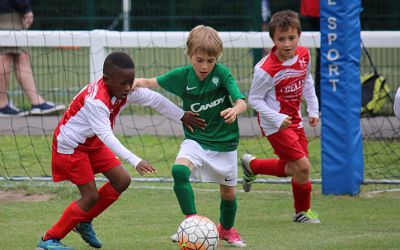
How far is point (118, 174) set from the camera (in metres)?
7.17

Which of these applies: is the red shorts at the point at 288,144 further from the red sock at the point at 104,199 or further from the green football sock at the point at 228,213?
the red sock at the point at 104,199

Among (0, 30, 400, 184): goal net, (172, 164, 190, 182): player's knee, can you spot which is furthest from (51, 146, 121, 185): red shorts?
(0, 30, 400, 184): goal net

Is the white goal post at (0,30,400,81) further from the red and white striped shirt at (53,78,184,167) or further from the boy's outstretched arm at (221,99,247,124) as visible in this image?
the boy's outstretched arm at (221,99,247,124)

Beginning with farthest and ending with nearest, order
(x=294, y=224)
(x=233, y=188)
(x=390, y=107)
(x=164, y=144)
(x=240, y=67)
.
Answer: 1. (x=240, y=67)
2. (x=390, y=107)
3. (x=164, y=144)
4. (x=294, y=224)
5. (x=233, y=188)

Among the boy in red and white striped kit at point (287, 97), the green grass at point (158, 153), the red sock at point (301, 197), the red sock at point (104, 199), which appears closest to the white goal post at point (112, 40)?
the green grass at point (158, 153)

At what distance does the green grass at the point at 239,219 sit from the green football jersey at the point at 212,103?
763 mm

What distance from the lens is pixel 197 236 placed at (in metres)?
6.67

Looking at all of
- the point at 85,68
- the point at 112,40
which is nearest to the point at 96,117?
the point at 112,40

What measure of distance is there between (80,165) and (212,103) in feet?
3.42

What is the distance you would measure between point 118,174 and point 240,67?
1131 cm

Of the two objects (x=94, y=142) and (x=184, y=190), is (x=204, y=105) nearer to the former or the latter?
(x=184, y=190)

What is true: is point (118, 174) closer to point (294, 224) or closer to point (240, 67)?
point (294, 224)

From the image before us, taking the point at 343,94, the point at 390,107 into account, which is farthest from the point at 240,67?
the point at 343,94

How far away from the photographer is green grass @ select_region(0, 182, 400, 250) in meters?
7.38
